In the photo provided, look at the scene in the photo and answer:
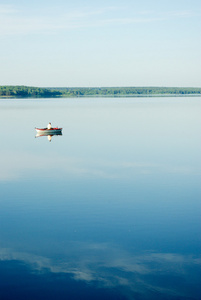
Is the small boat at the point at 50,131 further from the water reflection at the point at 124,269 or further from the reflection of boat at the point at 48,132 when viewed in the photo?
the water reflection at the point at 124,269

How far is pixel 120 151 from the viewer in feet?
105

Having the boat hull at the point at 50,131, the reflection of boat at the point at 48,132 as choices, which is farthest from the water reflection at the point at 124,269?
the boat hull at the point at 50,131

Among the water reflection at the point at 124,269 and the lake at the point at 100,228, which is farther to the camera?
the lake at the point at 100,228

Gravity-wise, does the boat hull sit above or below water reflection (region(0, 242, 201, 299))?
above

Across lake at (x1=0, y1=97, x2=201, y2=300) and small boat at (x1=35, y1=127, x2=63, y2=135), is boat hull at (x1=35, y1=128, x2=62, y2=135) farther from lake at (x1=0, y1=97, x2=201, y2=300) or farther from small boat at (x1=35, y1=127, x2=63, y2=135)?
lake at (x1=0, y1=97, x2=201, y2=300)

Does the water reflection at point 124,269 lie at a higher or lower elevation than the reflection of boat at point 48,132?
lower

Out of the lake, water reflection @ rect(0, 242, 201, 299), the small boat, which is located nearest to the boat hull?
the small boat

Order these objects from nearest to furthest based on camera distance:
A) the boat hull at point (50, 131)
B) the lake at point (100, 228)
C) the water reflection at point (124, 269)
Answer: the water reflection at point (124, 269), the lake at point (100, 228), the boat hull at point (50, 131)

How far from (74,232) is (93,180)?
7.88 m

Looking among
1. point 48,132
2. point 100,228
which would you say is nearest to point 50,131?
point 48,132

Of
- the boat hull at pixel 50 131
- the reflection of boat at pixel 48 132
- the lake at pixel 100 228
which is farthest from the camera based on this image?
the boat hull at pixel 50 131

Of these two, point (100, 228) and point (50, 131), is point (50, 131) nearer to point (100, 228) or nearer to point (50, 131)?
point (50, 131)

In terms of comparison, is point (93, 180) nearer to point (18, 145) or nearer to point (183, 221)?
point (183, 221)

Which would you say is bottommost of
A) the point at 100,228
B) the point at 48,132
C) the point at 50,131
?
the point at 100,228
